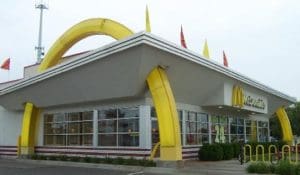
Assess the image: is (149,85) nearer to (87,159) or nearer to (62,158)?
(87,159)

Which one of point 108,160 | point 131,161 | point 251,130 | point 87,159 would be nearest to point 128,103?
point 108,160

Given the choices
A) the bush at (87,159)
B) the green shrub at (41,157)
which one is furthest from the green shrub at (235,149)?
the green shrub at (41,157)

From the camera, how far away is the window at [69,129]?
27.9 m

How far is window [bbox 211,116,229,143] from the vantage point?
101 ft

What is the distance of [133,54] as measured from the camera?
846 inches

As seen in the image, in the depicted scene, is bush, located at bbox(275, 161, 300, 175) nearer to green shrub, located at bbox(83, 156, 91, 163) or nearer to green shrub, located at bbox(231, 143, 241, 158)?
green shrub, located at bbox(231, 143, 241, 158)

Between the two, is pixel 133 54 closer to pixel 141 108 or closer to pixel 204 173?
pixel 141 108

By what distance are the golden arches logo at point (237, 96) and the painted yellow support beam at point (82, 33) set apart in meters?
8.59

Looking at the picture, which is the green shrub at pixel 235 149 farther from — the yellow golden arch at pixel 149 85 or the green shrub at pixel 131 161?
the yellow golden arch at pixel 149 85

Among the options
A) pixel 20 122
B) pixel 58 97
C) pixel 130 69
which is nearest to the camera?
pixel 130 69

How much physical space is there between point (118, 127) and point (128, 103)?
Result: 1.62 meters

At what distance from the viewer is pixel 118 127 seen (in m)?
26.0

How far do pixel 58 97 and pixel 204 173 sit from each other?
1142 centimetres

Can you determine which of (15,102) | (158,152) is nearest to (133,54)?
(158,152)
